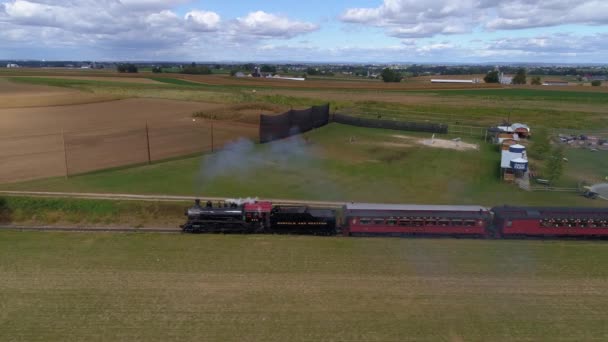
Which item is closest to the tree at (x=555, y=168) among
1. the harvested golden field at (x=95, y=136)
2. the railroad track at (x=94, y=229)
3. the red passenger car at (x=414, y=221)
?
the red passenger car at (x=414, y=221)

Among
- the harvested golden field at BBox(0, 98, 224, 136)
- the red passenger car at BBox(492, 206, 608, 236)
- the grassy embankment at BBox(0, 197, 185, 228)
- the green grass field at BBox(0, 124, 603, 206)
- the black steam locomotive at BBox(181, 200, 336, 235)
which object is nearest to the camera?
the black steam locomotive at BBox(181, 200, 336, 235)

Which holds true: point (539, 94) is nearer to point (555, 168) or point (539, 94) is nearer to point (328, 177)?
point (555, 168)

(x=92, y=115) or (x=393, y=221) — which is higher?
(x=92, y=115)

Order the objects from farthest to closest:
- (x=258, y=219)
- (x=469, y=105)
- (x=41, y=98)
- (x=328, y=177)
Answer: (x=469, y=105), (x=41, y=98), (x=328, y=177), (x=258, y=219)

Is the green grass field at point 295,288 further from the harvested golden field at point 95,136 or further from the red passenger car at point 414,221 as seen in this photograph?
the harvested golden field at point 95,136

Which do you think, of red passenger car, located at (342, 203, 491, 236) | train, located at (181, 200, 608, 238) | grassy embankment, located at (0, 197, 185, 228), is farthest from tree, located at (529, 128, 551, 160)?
grassy embankment, located at (0, 197, 185, 228)

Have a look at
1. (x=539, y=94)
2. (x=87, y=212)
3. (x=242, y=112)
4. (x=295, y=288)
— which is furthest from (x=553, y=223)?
(x=539, y=94)

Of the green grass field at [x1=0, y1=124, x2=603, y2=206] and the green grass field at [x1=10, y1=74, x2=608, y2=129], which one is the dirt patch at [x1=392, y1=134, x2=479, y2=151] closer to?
the green grass field at [x1=0, y1=124, x2=603, y2=206]

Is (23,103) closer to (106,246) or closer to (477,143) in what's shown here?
(106,246)
